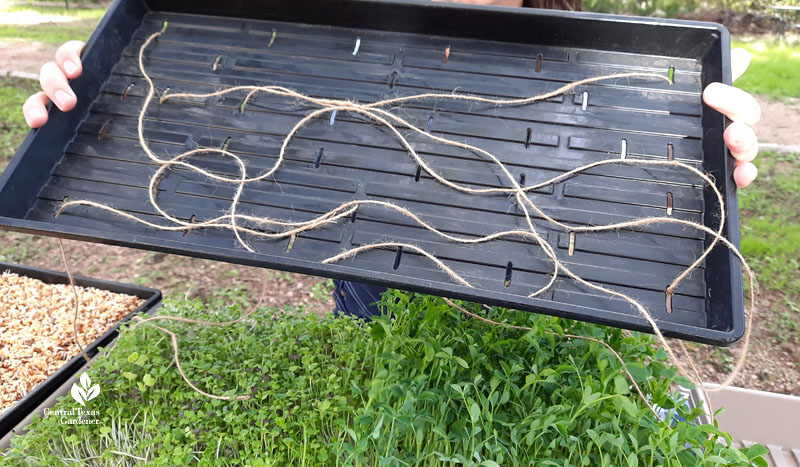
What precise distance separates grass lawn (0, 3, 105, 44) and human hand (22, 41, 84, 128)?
18.4ft

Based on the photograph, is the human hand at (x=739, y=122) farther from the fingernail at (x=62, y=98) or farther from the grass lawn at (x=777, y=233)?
the grass lawn at (x=777, y=233)

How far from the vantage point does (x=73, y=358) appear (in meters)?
1.73

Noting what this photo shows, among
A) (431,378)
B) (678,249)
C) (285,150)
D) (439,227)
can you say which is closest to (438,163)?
(439,227)

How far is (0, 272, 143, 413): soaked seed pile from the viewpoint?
1765 millimetres

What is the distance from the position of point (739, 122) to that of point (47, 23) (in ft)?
27.5

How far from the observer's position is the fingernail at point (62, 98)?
1108 mm

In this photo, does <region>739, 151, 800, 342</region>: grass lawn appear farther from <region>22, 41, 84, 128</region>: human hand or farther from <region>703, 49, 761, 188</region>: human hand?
<region>22, 41, 84, 128</region>: human hand

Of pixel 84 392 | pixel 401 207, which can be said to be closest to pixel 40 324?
pixel 84 392

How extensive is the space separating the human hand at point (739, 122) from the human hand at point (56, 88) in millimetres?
1306

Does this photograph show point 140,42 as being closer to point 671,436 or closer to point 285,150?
point 285,150

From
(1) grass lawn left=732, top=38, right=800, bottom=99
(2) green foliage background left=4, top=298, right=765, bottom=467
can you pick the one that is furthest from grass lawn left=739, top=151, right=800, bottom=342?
(2) green foliage background left=4, top=298, right=765, bottom=467

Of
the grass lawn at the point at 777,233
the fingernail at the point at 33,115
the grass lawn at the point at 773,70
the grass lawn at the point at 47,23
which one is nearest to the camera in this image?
the fingernail at the point at 33,115

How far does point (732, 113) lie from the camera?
0.98 m

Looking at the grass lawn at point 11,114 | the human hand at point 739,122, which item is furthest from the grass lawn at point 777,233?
the grass lawn at point 11,114
